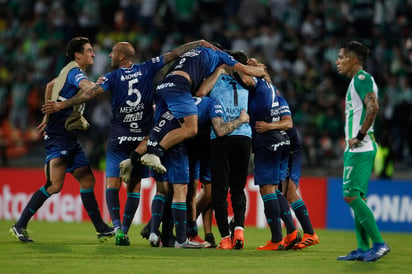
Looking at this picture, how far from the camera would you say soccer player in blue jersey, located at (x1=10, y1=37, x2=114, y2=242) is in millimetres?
10734

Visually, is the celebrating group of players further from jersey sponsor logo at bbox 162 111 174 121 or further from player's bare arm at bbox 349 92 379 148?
player's bare arm at bbox 349 92 379 148

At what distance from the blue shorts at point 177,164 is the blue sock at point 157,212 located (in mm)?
310

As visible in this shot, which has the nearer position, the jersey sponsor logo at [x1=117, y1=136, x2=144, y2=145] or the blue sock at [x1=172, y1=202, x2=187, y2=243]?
the blue sock at [x1=172, y1=202, x2=187, y2=243]

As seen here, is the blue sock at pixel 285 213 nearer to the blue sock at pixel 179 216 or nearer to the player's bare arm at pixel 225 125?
the player's bare arm at pixel 225 125

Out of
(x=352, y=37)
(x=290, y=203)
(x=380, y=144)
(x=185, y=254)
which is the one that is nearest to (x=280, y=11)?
(x=352, y=37)

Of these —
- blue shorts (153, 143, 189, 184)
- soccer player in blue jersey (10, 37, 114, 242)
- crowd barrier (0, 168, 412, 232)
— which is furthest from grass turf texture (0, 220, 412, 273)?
crowd barrier (0, 168, 412, 232)

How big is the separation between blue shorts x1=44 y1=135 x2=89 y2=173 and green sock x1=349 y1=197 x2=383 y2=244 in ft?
13.4

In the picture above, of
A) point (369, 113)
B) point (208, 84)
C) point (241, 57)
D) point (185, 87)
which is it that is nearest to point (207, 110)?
point (208, 84)

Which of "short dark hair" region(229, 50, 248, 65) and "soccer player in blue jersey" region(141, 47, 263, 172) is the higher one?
"short dark hair" region(229, 50, 248, 65)

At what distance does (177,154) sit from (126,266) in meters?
2.28

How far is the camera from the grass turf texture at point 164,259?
7820 mm

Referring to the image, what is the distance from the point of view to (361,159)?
8.62 m

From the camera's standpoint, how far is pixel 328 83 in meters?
19.5

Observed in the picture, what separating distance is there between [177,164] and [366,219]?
254 cm
